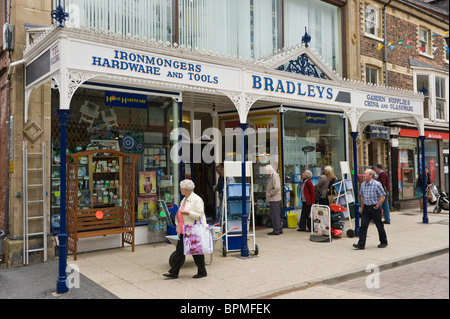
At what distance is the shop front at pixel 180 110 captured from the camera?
6.60 m

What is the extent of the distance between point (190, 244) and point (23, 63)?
4957mm

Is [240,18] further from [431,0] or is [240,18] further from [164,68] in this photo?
[431,0]

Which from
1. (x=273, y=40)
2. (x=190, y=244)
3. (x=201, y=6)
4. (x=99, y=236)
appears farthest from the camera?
(x=273, y=40)

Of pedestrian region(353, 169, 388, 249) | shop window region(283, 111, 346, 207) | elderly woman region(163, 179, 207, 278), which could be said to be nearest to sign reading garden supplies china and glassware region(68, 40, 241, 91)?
elderly woman region(163, 179, 207, 278)

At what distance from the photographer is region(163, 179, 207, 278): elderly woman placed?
20.6 feet

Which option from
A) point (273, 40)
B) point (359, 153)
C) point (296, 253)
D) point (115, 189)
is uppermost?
point (273, 40)

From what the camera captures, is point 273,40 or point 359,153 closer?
point 273,40

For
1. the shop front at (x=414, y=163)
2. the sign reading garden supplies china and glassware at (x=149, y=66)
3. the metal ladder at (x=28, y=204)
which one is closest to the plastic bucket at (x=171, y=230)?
the metal ladder at (x=28, y=204)

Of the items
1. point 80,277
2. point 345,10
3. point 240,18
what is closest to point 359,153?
point 345,10

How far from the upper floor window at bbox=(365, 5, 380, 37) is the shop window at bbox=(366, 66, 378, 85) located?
4.55 feet

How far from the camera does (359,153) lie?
581 inches

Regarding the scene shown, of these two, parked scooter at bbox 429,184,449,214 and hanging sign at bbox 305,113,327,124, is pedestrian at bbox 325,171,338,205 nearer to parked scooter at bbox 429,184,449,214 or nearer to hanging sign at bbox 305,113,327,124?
hanging sign at bbox 305,113,327,124

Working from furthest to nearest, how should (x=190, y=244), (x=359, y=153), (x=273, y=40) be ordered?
(x=359, y=153) → (x=273, y=40) → (x=190, y=244)

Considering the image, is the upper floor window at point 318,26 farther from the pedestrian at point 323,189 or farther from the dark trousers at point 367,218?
the dark trousers at point 367,218
